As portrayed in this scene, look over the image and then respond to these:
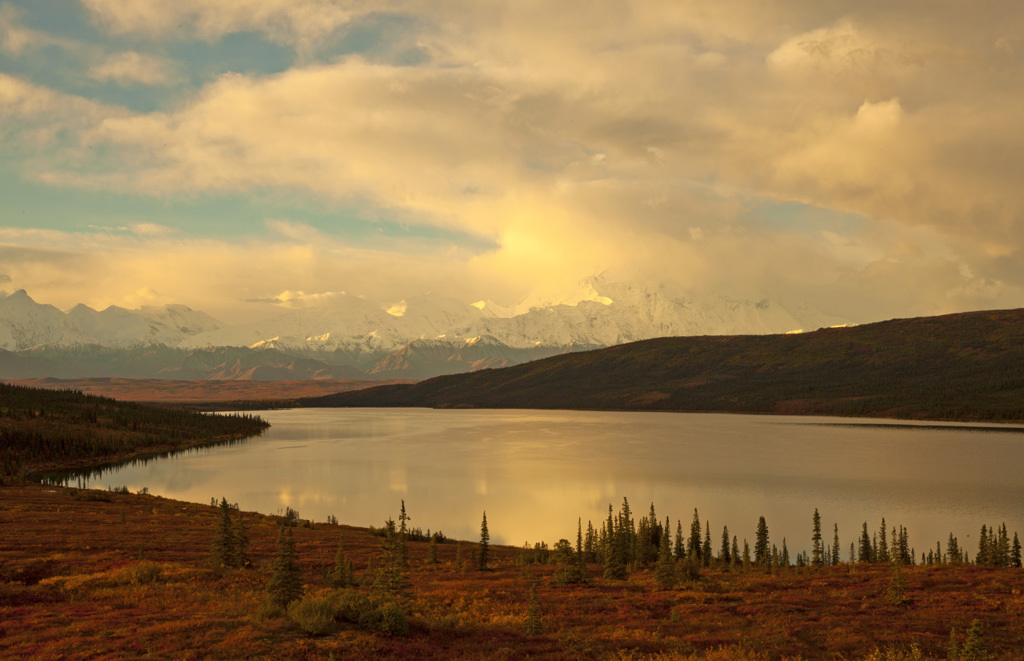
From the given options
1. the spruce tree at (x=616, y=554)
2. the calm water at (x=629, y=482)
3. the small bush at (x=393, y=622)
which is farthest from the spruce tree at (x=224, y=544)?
the calm water at (x=629, y=482)

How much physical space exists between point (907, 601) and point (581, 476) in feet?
286

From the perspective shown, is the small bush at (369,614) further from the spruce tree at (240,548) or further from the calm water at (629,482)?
the calm water at (629,482)

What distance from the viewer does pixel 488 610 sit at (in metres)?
31.2

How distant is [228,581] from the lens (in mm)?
34938

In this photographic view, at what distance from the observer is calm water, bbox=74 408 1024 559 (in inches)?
3179

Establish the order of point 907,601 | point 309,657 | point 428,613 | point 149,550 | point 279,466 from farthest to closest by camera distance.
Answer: point 279,466
point 149,550
point 907,601
point 428,613
point 309,657

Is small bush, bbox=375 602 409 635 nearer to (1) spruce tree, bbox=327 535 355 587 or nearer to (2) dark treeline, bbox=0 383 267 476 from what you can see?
(1) spruce tree, bbox=327 535 355 587

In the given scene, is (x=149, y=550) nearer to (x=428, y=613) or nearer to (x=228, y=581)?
(x=228, y=581)

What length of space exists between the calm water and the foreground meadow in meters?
32.0

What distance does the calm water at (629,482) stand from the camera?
8075 cm

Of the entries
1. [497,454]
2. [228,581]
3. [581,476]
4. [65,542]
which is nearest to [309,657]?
[228,581]

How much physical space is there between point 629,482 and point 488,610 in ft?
271

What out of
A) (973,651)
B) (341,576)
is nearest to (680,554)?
(341,576)

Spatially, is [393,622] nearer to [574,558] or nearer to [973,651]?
[973,651]
